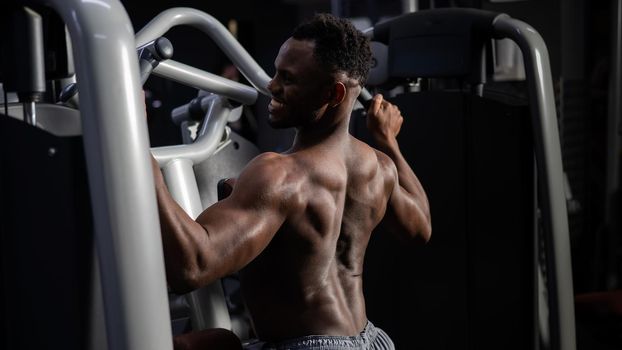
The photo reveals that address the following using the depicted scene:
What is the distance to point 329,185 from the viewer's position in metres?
1.34

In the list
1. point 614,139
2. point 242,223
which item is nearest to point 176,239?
point 242,223

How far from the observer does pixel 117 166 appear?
0.86 metres

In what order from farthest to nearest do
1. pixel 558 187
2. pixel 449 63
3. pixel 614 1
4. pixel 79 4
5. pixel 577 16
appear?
pixel 577 16
pixel 614 1
pixel 449 63
pixel 558 187
pixel 79 4

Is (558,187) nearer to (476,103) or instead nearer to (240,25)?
(476,103)

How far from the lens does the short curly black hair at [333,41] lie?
4.41 ft

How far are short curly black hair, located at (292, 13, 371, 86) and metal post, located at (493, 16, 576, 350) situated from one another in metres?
0.73

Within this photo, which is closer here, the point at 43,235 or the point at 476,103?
the point at 43,235

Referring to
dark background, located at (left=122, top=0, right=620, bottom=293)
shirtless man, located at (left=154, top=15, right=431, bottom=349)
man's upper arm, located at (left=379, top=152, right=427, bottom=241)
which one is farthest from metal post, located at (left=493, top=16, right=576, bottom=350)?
dark background, located at (left=122, top=0, right=620, bottom=293)

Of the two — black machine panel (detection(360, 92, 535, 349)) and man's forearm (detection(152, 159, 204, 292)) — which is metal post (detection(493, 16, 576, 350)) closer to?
black machine panel (detection(360, 92, 535, 349))

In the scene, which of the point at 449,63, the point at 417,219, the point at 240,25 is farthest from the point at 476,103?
the point at 240,25

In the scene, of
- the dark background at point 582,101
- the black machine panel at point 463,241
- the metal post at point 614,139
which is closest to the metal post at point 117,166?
the black machine panel at point 463,241

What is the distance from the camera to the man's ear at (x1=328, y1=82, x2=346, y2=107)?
136cm

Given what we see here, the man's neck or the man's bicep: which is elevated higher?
the man's neck

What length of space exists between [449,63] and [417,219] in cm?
67
